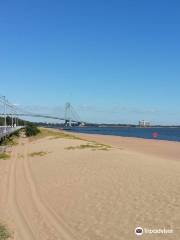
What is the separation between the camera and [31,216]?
10.4 metres

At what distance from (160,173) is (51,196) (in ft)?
17.8

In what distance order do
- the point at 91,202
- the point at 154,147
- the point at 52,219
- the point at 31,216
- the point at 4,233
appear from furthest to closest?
the point at 154,147
the point at 91,202
the point at 31,216
the point at 52,219
the point at 4,233

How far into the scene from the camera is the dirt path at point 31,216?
8719 mm

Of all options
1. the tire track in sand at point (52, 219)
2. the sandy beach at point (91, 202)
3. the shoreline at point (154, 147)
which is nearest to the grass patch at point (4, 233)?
the sandy beach at point (91, 202)

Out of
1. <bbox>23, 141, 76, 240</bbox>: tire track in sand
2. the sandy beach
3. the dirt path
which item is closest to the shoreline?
the sandy beach

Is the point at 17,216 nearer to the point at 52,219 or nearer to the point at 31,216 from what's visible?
the point at 31,216

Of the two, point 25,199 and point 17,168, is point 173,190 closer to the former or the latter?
point 25,199

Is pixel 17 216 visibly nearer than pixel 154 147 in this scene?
Yes

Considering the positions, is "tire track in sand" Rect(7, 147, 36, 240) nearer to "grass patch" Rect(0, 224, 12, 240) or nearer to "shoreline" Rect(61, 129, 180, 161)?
"grass patch" Rect(0, 224, 12, 240)

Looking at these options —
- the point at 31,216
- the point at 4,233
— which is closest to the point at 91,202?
the point at 31,216

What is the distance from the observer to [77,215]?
10.3 m

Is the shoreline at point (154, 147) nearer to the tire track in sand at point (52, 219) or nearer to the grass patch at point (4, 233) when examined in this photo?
the tire track in sand at point (52, 219)

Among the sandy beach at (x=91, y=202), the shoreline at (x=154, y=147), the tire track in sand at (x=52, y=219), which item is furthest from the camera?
the shoreline at (x=154, y=147)

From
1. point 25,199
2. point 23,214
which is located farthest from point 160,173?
point 23,214
